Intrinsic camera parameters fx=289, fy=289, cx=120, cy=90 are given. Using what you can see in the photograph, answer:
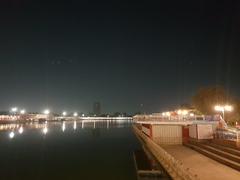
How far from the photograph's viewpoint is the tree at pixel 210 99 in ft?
226

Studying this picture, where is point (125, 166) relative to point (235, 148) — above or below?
below

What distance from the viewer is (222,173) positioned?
1658cm

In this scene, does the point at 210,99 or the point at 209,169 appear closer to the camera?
the point at 209,169

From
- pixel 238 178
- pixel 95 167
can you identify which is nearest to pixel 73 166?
pixel 95 167

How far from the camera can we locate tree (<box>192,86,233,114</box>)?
226 ft

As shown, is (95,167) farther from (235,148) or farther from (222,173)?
(222,173)

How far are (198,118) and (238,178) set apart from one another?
2426 cm

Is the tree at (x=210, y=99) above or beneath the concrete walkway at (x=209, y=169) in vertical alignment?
above

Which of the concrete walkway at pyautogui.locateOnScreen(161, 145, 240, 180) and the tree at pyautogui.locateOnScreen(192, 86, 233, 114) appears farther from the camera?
the tree at pyautogui.locateOnScreen(192, 86, 233, 114)

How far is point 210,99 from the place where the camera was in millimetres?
69812

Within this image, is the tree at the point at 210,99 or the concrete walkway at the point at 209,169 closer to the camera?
Answer: the concrete walkway at the point at 209,169

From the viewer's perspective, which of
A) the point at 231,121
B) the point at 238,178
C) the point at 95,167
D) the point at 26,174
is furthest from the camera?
the point at 231,121

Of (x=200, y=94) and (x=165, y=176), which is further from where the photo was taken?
(x=200, y=94)

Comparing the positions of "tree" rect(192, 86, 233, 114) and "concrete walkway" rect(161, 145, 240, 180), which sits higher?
"tree" rect(192, 86, 233, 114)
